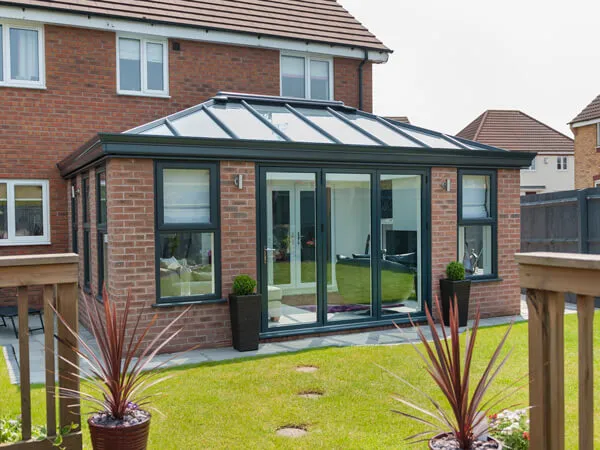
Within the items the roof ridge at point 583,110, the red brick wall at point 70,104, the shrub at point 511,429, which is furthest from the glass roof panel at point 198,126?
the roof ridge at point 583,110

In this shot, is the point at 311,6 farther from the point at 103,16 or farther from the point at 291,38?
the point at 103,16

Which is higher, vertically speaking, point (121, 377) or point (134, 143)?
point (134, 143)

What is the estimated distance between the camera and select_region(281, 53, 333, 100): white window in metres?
12.7

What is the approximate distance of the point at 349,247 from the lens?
8.67 metres

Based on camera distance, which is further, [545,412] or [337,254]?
[337,254]

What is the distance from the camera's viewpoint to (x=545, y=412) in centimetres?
309

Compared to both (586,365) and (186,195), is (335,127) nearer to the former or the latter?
(186,195)

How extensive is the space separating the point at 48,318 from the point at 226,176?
14.4 ft

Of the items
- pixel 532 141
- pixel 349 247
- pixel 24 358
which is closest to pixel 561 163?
pixel 532 141

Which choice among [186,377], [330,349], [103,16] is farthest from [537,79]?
[186,377]

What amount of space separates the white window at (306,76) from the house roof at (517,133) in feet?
74.4

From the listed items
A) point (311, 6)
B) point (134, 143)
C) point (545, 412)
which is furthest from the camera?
point (311, 6)

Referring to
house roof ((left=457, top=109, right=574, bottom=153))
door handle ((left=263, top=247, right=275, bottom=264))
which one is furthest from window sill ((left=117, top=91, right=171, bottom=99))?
house roof ((left=457, top=109, right=574, bottom=153))

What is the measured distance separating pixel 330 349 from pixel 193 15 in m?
7.58
